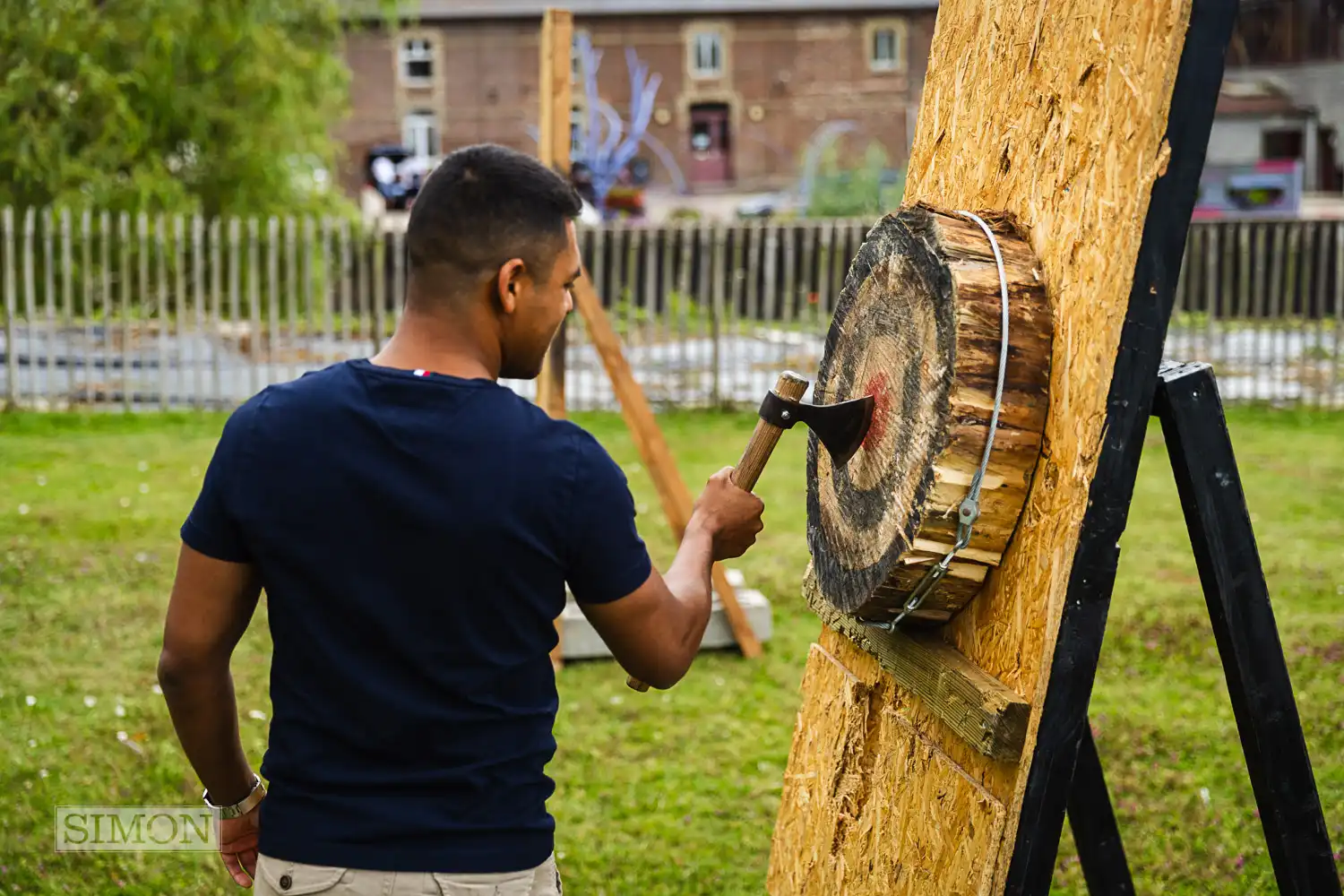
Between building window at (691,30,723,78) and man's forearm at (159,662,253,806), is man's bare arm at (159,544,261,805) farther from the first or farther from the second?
building window at (691,30,723,78)

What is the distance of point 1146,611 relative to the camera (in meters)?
6.54

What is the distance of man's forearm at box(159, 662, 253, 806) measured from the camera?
198 cm

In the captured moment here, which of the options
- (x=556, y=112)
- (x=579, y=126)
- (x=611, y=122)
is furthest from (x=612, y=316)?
(x=579, y=126)

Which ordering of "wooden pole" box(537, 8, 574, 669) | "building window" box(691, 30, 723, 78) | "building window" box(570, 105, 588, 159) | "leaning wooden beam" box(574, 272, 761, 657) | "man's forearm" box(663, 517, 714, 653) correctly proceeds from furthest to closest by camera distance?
1. "building window" box(691, 30, 723, 78)
2. "building window" box(570, 105, 588, 159)
3. "leaning wooden beam" box(574, 272, 761, 657)
4. "wooden pole" box(537, 8, 574, 669)
5. "man's forearm" box(663, 517, 714, 653)

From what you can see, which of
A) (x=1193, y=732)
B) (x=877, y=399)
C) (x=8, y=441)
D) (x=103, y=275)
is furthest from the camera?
(x=103, y=275)

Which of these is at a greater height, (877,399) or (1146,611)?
(877,399)

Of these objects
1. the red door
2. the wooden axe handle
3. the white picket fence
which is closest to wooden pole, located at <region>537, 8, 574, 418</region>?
the wooden axe handle

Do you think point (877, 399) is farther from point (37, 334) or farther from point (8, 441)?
point (37, 334)

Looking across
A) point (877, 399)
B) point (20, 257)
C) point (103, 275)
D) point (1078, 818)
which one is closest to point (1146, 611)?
point (1078, 818)

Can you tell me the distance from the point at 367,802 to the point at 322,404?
0.55 meters

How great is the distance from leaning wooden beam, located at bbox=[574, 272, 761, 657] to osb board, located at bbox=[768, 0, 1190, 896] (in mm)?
2910

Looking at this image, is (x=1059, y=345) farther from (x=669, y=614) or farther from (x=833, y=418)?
(x=669, y=614)

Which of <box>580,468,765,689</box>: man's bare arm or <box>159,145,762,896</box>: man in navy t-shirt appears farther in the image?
<box>580,468,765,689</box>: man's bare arm

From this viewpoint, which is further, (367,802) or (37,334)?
(37,334)
